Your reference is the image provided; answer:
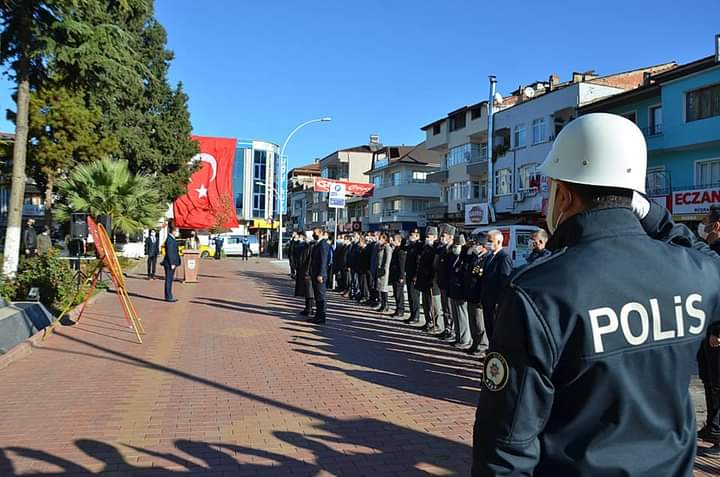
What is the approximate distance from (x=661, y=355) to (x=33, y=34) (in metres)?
16.2

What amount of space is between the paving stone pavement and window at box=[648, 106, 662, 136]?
21.8 m

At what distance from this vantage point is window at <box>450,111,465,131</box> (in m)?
46.2

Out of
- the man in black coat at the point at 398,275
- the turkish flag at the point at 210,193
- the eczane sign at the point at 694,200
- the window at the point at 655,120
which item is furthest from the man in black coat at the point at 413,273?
the turkish flag at the point at 210,193

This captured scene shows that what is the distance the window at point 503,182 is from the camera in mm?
38500

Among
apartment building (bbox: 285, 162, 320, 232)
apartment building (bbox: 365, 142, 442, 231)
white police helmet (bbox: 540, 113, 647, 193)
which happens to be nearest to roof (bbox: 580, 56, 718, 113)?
white police helmet (bbox: 540, 113, 647, 193)

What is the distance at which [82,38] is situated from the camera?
1380cm

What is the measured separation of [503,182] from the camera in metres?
39.2

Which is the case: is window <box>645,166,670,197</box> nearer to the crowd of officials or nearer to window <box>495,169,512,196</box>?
window <box>495,169,512,196</box>

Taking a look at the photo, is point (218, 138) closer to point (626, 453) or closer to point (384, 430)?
point (384, 430)

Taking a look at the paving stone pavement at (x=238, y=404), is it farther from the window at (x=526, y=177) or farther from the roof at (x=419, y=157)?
the roof at (x=419, y=157)

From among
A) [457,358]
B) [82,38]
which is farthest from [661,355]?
[82,38]

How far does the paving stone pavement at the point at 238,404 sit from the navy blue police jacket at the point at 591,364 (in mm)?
3126

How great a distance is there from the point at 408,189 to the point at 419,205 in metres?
2.55

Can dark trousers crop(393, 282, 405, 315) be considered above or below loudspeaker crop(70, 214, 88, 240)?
below
